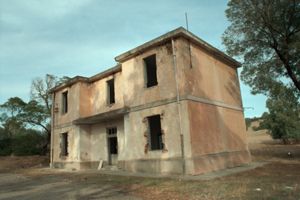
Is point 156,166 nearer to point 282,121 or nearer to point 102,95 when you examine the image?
point 102,95

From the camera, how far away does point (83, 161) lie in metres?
17.6

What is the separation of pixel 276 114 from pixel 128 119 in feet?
99.9

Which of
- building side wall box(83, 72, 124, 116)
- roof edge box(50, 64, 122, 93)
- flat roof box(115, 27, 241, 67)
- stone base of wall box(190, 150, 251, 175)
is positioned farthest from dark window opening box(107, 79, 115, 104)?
stone base of wall box(190, 150, 251, 175)

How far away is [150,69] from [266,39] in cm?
810

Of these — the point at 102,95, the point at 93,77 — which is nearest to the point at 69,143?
the point at 102,95

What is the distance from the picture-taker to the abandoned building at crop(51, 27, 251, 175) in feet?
40.4

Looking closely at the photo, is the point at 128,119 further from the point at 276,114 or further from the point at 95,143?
the point at 276,114

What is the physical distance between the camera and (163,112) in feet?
42.3

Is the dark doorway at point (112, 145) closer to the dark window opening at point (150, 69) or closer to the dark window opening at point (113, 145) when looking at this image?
the dark window opening at point (113, 145)

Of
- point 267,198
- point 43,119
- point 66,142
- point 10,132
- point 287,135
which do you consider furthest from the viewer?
point 287,135

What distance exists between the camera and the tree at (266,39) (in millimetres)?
16422

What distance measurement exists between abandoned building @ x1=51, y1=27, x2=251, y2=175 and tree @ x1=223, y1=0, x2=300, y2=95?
146cm

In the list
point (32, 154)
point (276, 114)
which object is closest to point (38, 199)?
point (32, 154)

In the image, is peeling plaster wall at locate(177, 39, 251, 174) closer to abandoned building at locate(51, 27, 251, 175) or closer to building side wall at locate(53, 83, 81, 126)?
abandoned building at locate(51, 27, 251, 175)
